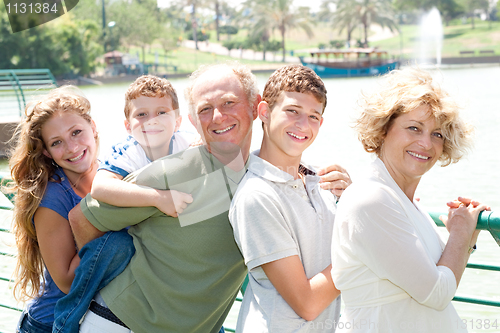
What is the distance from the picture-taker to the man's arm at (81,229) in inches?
62.4

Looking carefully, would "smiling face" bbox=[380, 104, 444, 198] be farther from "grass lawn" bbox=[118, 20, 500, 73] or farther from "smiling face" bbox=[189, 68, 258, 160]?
"grass lawn" bbox=[118, 20, 500, 73]

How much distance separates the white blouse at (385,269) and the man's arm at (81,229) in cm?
75

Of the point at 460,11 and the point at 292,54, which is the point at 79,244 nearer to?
the point at 292,54

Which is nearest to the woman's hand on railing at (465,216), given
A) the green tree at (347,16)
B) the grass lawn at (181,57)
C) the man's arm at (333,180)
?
the man's arm at (333,180)

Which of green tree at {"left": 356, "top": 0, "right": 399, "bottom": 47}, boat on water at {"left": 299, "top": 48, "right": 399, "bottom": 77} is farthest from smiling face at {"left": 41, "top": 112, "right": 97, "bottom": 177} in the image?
green tree at {"left": 356, "top": 0, "right": 399, "bottom": 47}

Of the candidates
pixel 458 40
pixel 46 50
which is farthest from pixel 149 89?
pixel 458 40

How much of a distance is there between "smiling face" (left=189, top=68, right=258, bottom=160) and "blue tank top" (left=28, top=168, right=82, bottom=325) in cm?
54

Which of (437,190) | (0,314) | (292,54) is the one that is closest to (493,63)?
(292,54)

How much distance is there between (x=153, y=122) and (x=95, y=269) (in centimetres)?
70

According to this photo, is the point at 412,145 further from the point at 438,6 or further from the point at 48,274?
the point at 438,6

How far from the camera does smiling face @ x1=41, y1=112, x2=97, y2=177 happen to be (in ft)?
6.12

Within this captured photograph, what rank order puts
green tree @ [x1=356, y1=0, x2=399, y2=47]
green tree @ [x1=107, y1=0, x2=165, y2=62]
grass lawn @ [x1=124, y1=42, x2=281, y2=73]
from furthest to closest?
1. green tree @ [x1=356, y1=0, x2=399, y2=47]
2. green tree @ [x1=107, y1=0, x2=165, y2=62]
3. grass lawn @ [x1=124, y1=42, x2=281, y2=73]

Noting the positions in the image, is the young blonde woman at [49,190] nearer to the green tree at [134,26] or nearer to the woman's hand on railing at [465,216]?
the woman's hand on railing at [465,216]

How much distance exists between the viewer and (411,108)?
1500mm
